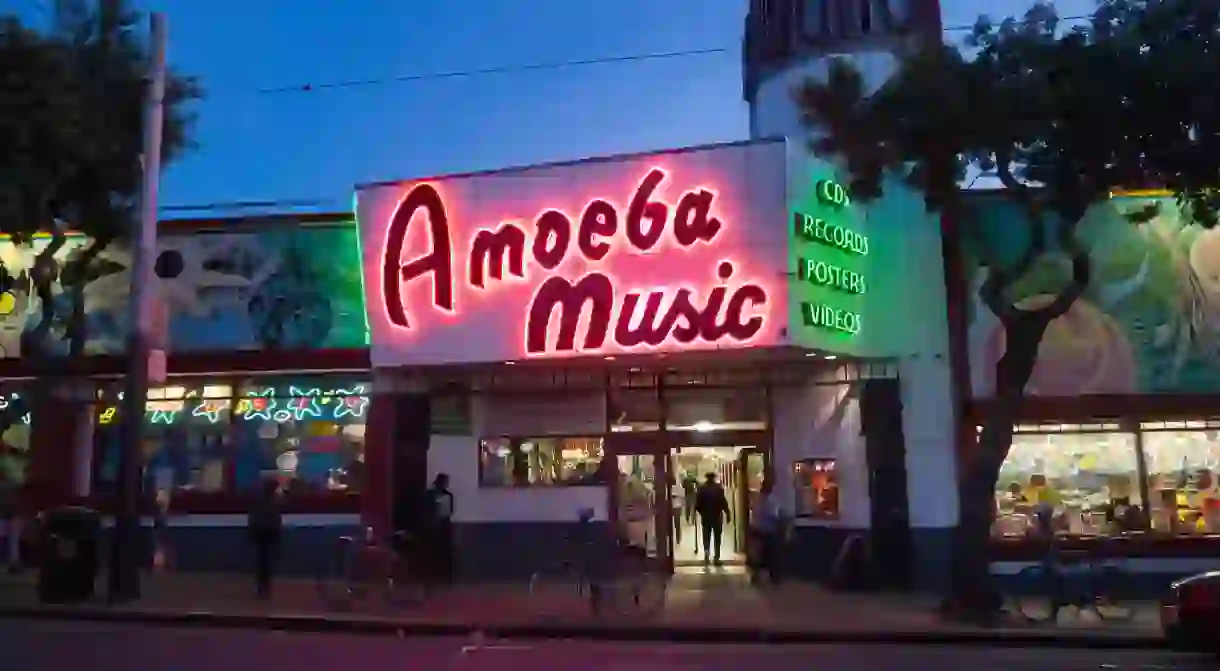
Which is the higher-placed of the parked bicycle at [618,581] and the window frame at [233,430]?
the window frame at [233,430]

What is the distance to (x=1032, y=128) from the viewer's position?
1501cm

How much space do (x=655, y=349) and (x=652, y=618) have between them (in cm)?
423

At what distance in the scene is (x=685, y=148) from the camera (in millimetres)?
17656

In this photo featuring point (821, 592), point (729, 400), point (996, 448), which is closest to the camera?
point (996, 448)

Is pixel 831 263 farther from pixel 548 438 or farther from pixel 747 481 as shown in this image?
pixel 548 438

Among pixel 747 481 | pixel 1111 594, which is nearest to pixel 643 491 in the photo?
pixel 747 481

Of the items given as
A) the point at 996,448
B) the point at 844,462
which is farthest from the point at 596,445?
the point at 996,448

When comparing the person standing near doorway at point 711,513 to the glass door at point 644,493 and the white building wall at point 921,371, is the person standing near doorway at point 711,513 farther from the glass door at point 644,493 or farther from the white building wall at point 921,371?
the white building wall at point 921,371

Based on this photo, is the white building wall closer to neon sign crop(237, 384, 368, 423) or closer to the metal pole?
neon sign crop(237, 384, 368, 423)

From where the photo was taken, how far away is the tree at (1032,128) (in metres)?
14.8

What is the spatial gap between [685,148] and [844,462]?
6.20 meters

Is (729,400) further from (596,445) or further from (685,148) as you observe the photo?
(685,148)

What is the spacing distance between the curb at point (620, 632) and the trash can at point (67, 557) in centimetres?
113

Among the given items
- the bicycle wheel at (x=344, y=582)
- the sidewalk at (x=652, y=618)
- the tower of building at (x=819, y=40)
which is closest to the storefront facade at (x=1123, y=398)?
the sidewalk at (x=652, y=618)
